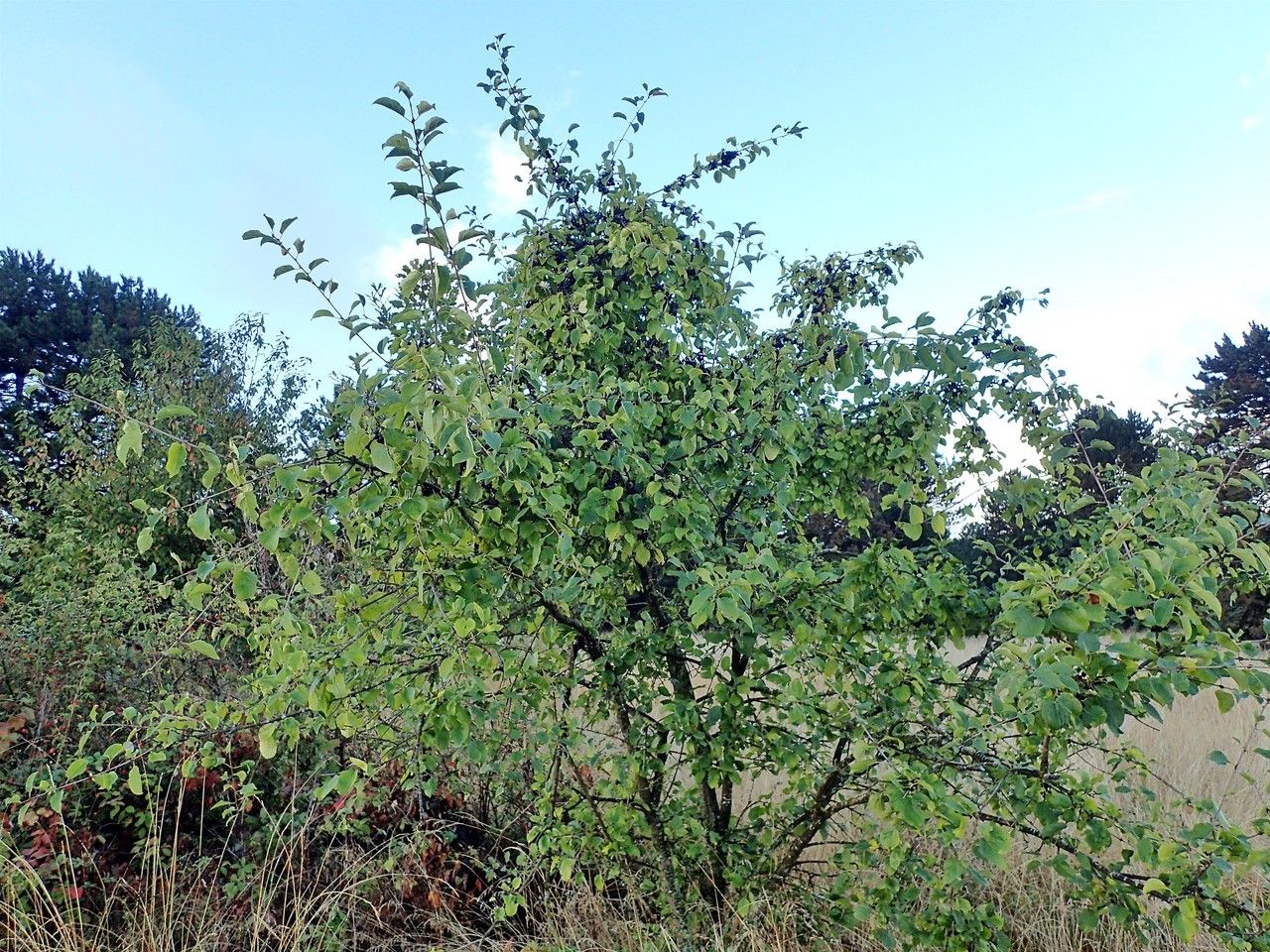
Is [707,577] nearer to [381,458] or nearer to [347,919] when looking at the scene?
[381,458]

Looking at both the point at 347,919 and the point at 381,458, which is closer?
the point at 381,458

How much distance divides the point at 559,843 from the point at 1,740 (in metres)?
2.67

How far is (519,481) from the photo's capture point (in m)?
1.37

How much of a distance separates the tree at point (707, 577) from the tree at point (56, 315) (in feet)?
69.1

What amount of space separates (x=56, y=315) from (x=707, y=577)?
81.5 ft

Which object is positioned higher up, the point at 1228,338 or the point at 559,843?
the point at 1228,338

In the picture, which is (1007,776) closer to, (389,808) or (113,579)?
(389,808)

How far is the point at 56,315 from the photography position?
20.2 meters

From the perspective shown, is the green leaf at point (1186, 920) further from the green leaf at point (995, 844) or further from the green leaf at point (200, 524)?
the green leaf at point (200, 524)

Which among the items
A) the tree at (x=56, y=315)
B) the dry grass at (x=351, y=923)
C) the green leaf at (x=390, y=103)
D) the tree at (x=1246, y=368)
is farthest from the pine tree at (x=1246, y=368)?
the tree at (x=56, y=315)

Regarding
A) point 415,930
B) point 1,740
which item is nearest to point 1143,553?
point 415,930

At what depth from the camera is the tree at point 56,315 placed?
768 inches

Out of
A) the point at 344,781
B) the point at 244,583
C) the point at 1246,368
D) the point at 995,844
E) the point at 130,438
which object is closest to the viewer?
the point at 130,438

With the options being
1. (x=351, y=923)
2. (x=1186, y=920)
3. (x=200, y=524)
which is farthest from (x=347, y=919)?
(x=1186, y=920)
